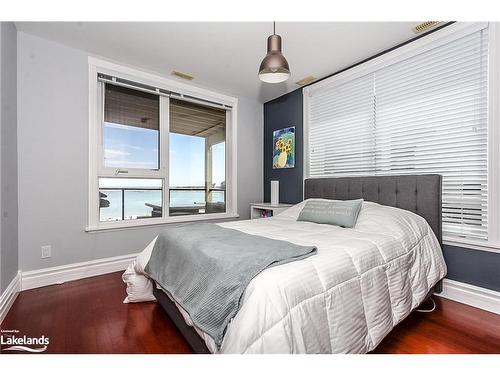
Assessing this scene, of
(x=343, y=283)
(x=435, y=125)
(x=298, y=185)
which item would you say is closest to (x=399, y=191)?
(x=435, y=125)

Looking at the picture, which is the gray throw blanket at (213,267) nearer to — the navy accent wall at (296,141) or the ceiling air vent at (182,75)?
Result: the navy accent wall at (296,141)

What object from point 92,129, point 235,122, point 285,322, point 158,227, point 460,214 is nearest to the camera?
point 285,322

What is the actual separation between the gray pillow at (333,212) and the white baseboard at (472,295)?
1.04m

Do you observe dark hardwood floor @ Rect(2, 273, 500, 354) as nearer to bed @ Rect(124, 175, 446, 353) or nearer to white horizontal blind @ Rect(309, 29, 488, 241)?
bed @ Rect(124, 175, 446, 353)

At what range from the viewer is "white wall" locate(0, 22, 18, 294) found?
6.08 ft

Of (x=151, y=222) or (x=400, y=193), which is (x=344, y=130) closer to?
(x=400, y=193)

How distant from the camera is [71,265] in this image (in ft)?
8.30

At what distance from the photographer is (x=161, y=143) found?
3201mm

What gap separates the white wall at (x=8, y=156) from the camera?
6.08ft

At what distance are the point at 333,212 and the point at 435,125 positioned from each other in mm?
1228

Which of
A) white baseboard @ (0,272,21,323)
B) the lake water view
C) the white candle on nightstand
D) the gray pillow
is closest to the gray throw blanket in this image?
the gray pillow

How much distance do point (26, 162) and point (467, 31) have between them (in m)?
4.06
